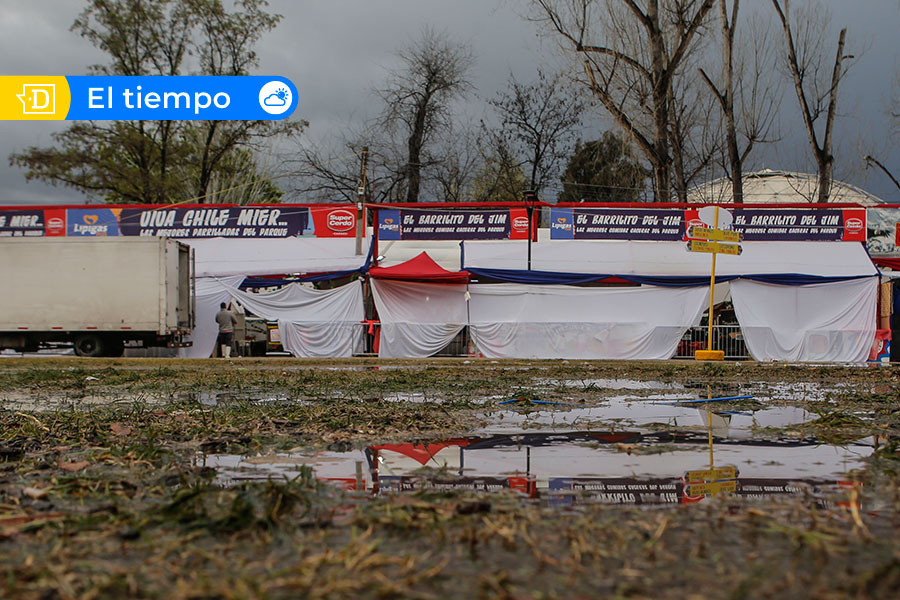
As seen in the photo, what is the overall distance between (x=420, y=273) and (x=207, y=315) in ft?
22.8

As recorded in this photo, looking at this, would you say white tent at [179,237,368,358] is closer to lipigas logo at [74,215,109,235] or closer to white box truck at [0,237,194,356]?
white box truck at [0,237,194,356]

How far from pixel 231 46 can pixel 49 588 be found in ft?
145

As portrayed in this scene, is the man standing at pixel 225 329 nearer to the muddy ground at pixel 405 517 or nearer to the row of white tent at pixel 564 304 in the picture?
the row of white tent at pixel 564 304

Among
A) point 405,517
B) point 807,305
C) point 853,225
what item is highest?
point 853,225

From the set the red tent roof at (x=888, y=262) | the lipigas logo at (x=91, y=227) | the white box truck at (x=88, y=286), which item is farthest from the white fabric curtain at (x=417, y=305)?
the red tent roof at (x=888, y=262)

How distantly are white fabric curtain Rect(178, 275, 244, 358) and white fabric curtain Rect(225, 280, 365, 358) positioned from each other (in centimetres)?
68

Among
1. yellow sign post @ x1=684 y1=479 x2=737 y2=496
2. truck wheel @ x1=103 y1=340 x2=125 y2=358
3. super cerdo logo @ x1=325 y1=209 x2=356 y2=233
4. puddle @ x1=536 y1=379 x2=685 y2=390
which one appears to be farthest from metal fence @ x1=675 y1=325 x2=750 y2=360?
yellow sign post @ x1=684 y1=479 x2=737 y2=496

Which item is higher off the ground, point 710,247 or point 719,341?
point 710,247

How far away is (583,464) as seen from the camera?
4410 mm

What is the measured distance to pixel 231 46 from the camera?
1683 inches

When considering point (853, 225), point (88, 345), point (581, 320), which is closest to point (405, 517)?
point (581, 320)

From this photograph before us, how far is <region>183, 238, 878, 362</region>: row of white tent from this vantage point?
2381cm

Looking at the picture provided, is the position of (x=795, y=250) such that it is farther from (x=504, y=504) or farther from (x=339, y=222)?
(x=504, y=504)

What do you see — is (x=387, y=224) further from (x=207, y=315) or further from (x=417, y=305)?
(x=207, y=315)
